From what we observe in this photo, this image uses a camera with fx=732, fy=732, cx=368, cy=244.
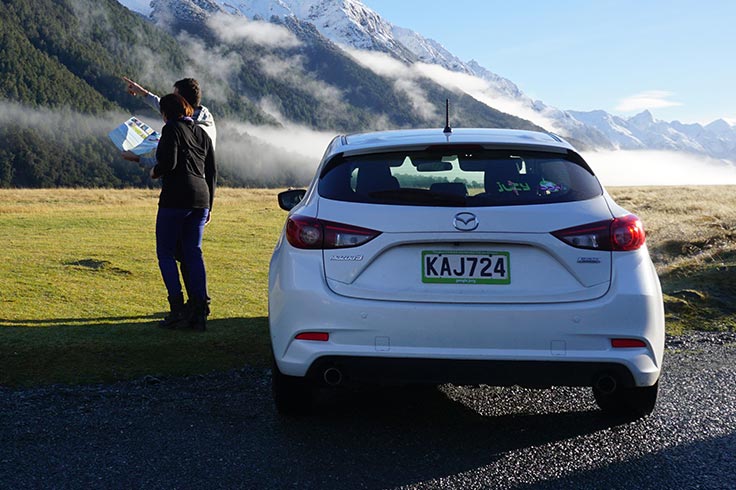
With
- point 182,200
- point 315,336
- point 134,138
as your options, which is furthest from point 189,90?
point 315,336

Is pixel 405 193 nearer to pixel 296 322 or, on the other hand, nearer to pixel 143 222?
pixel 296 322

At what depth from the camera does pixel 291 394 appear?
4.03 metres

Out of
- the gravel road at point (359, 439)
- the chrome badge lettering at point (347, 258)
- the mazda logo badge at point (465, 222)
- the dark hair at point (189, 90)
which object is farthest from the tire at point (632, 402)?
the dark hair at point (189, 90)

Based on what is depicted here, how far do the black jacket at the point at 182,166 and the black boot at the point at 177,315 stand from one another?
82 centimetres

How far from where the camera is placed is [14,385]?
15.4 ft

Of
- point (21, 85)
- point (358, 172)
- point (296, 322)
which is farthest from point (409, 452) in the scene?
point (21, 85)

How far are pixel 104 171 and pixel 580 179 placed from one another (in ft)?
494

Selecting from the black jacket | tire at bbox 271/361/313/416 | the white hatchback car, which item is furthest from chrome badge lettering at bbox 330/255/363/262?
the black jacket

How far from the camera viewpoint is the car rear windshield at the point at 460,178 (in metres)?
3.70

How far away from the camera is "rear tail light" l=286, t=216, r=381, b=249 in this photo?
3.60 metres

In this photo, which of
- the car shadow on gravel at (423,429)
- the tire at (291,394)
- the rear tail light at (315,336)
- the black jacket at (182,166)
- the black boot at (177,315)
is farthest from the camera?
the black boot at (177,315)

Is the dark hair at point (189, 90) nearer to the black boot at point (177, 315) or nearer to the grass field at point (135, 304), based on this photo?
the black boot at point (177, 315)

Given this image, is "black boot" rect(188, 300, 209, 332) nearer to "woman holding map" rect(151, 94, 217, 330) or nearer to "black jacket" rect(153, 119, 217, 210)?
"woman holding map" rect(151, 94, 217, 330)

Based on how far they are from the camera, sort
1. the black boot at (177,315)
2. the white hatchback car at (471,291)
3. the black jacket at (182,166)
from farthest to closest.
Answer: the black boot at (177,315), the black jacket at (182,166), the white hatchback car at (471,291)
